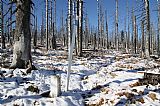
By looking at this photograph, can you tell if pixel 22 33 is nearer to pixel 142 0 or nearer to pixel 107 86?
pixel 107 86

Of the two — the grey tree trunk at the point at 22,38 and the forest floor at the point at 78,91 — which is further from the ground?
the grey tree trunk at the point at 22,38

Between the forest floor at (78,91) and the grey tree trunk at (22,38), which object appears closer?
the forest floor at (78,91)

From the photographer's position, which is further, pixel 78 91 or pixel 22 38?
pixel 22 38

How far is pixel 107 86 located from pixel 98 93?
1.00 metres

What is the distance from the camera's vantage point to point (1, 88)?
9.92 metres

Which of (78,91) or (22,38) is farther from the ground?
(22,38)

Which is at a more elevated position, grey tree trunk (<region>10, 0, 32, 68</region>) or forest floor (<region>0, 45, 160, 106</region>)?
grey tree trunk (<region>10, 0, 32, 68</region>)

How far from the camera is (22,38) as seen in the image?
13.7 m

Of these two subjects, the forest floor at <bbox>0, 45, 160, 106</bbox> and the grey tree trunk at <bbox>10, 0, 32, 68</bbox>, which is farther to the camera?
the grey tree trunk at <bbox>10, 0, 32, 68</bbox>

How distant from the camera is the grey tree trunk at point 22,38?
44.3 feet

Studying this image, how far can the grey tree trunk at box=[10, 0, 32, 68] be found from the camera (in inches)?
532

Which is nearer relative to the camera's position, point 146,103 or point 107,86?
point 146,103

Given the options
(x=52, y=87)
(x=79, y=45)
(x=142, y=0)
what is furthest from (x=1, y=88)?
(x=142, y=0)

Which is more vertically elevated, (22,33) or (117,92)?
(22,33)
